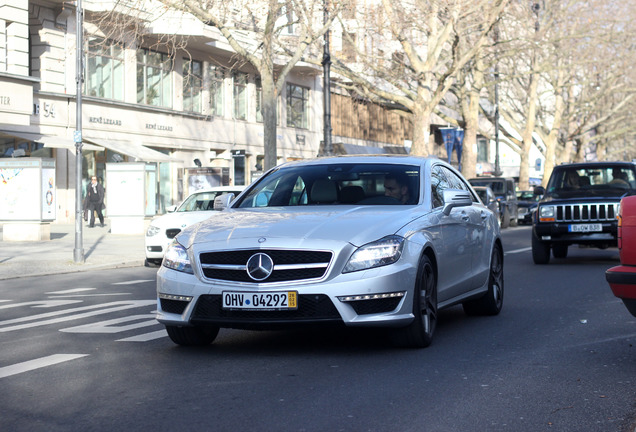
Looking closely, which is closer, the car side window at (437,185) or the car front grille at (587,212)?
the car side window at (437,185)

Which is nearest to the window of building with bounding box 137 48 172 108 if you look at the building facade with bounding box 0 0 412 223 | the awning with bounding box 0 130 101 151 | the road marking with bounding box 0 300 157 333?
the building facade with bounding box 0 0 412 223

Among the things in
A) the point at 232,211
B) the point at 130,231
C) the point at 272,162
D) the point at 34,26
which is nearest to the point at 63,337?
the point at 232,211

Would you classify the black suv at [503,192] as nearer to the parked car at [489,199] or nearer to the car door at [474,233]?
the parked car at [489,199]

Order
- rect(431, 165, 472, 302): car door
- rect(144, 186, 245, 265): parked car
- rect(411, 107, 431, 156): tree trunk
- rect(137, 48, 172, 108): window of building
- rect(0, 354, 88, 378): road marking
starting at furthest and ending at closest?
rect(137, 48, 172, 108): window of building → rect(411, 107, 431, 156): tree trunk → rect(144, 186, 245, 265): parked car → rect(431, 165, 472, 302): car door → rect(0, 354, 88, 378): road marking

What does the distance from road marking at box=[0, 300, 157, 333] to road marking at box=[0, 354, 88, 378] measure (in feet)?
6.57

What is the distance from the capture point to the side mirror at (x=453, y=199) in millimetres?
8336

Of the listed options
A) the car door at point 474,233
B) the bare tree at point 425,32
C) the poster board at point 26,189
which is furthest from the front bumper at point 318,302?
the bare tree at point 425,32

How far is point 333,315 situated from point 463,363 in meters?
0.96

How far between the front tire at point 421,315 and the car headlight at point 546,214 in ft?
32.4

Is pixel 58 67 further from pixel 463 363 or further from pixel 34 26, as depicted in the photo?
pixel 463 363

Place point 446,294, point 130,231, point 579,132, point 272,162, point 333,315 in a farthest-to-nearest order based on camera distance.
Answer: point 579,132
point 130,231
point 272,162
point 446,294
point 333,315

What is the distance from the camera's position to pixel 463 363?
7.05 metres

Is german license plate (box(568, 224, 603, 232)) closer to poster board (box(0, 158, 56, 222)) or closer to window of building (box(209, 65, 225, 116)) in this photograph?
poster board (box(0, 158, 56, 222))

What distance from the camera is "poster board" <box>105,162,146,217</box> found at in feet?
92.8
